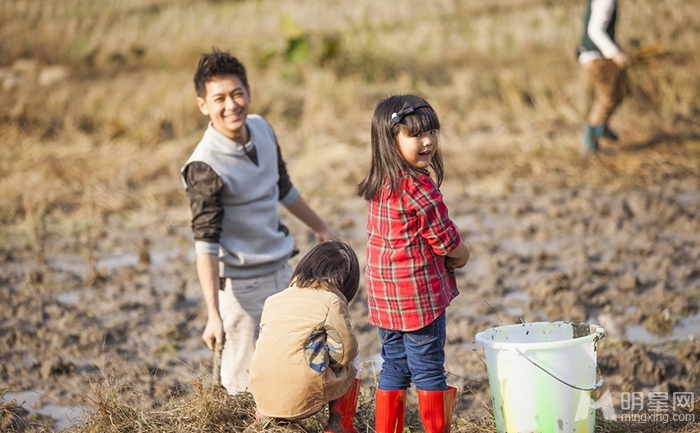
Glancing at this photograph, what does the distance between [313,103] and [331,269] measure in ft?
25.3

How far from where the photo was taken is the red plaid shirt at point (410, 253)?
111 inches

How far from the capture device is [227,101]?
3.65 m

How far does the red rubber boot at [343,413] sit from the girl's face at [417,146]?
0.84 meters

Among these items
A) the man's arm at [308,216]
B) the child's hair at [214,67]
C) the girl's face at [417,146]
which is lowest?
the man's arm at [308,216]

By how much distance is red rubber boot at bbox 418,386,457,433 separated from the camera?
290 cm

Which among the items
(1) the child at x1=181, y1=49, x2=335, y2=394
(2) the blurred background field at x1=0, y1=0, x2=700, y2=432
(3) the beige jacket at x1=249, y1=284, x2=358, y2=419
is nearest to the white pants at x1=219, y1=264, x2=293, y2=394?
(1) the child at x1=181, y1=49, x2=335, y2=394

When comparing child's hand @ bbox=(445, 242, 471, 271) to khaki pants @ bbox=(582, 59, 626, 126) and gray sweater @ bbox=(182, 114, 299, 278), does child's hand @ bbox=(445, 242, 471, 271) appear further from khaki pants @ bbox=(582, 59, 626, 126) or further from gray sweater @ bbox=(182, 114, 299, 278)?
khaki pants @ bbox=(582, 59, 626, 126)

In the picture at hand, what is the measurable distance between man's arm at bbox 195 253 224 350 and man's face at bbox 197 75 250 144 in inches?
23.0

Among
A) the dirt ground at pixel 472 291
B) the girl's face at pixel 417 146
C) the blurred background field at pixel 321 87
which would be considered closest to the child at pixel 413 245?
the girl's face at pixel 417 146

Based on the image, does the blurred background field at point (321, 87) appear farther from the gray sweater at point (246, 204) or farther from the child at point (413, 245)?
the child at point (413, 245)

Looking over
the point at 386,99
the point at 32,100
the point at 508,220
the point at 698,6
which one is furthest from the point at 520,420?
the point at 698,6

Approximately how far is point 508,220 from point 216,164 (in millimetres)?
3667

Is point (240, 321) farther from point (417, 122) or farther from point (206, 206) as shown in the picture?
point (417, 122)

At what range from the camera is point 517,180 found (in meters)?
7.63
